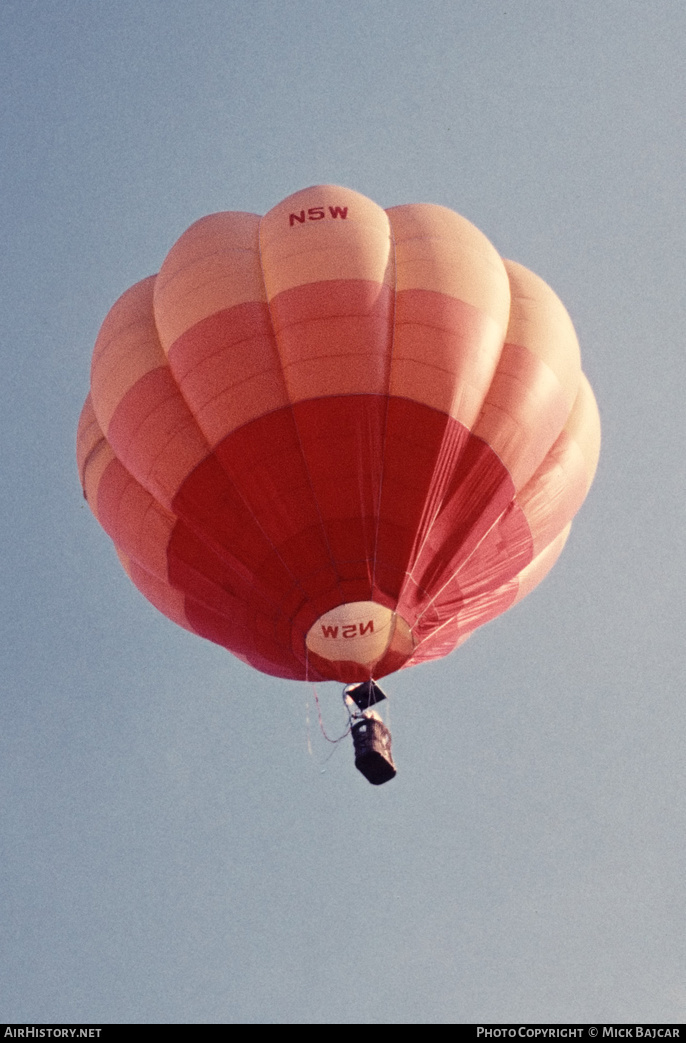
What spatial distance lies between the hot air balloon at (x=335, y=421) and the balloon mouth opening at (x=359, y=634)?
23 millimetres

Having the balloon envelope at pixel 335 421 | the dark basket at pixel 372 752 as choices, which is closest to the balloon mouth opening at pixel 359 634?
the balloon envelope at pixel 335 421

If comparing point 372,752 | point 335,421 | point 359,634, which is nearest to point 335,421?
point 335,421

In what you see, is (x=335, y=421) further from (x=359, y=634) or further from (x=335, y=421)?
(x=359, y=634)

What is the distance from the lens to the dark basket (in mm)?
12086

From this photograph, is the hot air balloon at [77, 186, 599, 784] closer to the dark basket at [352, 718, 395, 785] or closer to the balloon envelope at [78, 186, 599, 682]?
the balloon envelope at [78, 186, 599, 682]

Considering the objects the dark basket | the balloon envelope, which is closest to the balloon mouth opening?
the balloon envelope

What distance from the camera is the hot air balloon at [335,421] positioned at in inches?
476

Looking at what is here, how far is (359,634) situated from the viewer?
12250mm

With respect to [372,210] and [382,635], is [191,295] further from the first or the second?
[382,635]

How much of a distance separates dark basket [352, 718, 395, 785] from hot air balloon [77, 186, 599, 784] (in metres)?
0.57

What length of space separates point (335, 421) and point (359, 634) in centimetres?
216

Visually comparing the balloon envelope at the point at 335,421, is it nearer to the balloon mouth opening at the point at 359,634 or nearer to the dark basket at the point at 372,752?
the balloon mouth opening at the point at 359,634

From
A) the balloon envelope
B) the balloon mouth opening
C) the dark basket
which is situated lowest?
the dark basket

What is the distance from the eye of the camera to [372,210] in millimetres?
13039
